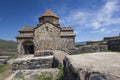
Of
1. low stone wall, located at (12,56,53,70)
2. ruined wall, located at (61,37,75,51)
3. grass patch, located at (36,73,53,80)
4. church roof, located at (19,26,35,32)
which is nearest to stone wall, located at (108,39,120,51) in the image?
low stone wall, located at (12,56,53,70)

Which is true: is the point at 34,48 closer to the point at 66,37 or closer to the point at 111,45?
the point at 66,37

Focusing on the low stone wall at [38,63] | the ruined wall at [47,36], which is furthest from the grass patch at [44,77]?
the ruined wall at [47,36]

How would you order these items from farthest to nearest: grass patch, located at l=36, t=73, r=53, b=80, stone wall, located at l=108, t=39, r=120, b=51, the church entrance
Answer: the church entrance, stone wall, located at l=108, t=39, r=120, b=51, grass patch, located at l=36, t=73, r=53, b=80

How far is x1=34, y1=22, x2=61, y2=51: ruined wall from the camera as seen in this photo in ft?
103

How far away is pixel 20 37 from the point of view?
31438 mm

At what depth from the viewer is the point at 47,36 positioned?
31.5 m

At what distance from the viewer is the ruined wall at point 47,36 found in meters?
31.3

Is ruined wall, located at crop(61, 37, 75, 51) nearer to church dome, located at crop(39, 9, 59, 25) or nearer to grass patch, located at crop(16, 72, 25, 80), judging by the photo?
church dome, located at crop(39, 9, 59, 25)

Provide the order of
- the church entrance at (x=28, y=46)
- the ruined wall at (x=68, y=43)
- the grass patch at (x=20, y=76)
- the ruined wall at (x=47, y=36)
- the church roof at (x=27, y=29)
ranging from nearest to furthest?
the grass patch at (x=20, y=76)
the ruined wall at (x=68, y=43)
the ruined wall at (x=47, y=36)
the church entrance at (x=28, y=46)
the church roof at (x=27, y=29)

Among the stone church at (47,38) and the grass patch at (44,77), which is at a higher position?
the stone church at (47,38)

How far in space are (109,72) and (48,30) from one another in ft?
89.2

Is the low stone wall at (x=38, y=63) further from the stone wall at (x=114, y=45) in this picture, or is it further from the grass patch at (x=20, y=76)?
the stone wall at (x=114, y=45)

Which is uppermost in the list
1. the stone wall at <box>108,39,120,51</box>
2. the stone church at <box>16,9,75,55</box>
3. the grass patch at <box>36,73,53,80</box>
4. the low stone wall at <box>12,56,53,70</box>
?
the stone church at <box>16,9,75,55</box>

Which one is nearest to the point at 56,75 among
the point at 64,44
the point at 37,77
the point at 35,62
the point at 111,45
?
the point at 37,77
